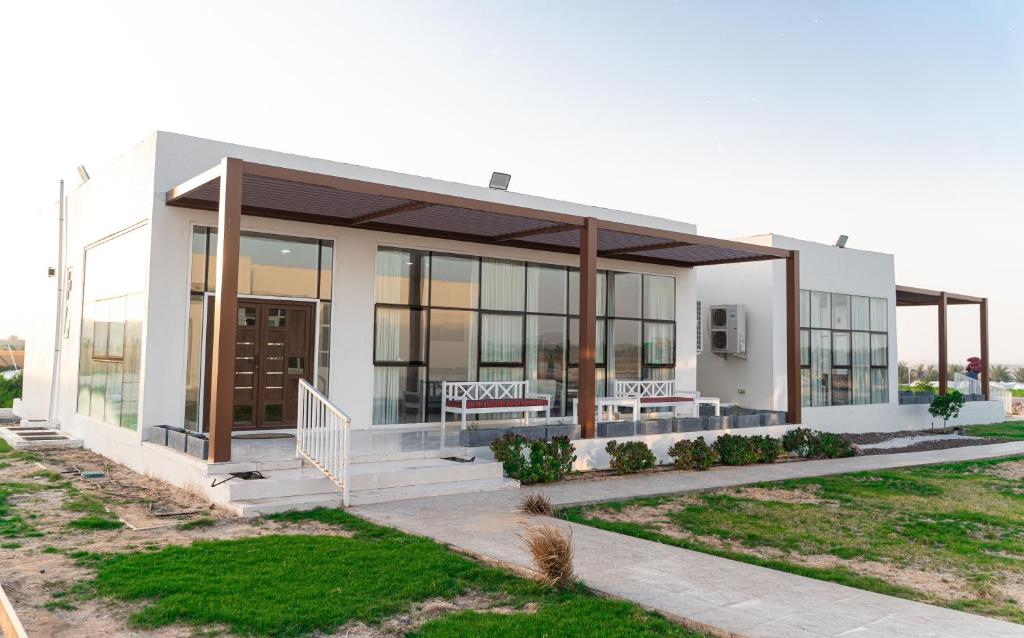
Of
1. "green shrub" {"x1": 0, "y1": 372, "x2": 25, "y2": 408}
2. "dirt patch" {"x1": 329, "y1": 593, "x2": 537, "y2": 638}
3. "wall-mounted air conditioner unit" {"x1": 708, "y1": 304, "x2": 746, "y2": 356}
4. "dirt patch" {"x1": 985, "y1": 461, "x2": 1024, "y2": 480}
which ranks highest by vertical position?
A: "wall-mounted air conditioner unit" {"x1": 708, "y1": 304, "x2": 746, "y2": 356}

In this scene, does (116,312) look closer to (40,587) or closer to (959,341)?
(40,587)

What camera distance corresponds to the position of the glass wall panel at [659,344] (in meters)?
15.1

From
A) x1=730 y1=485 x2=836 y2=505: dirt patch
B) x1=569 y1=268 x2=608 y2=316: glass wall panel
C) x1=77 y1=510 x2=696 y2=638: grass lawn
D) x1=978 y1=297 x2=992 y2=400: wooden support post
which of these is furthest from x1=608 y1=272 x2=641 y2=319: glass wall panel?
x1=978 y1=297 x2=992 y2=400: wooden support post

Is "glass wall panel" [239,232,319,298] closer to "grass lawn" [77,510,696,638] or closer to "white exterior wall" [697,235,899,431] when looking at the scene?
"grass lawn" [77,510,696,638]

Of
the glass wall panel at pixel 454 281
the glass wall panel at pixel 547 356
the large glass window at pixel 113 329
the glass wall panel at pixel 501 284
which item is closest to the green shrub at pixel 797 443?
the glass wall panel at pixel 547 356

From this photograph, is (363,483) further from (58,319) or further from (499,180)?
(58,319)

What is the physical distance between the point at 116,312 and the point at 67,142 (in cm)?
868

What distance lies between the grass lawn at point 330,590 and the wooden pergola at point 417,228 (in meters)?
2.48

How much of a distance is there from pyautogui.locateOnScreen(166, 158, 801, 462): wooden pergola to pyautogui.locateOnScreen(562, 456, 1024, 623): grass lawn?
2950 mm

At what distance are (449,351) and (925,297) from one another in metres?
15.0

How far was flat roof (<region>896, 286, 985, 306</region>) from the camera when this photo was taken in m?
19.4

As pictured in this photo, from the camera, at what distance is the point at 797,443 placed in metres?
12.6

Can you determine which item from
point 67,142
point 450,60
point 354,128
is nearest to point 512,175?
point 450,60

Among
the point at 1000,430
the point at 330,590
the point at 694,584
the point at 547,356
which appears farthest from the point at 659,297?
the point at 330,590
